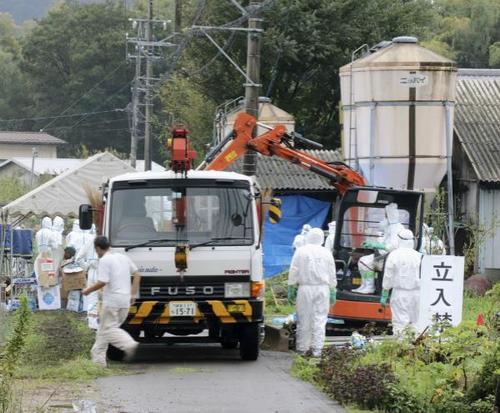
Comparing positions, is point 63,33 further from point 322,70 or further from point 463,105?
point 463,105

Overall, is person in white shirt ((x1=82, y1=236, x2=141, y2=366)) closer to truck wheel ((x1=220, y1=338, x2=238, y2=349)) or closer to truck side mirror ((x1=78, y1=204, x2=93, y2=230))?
truck side mirror ((x1=78, y1=204, x2=93, y2=230))

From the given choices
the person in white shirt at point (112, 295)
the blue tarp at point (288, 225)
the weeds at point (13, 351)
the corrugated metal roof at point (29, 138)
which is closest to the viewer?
the weeds at point (13, 351)

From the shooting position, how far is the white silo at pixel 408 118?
27984mm

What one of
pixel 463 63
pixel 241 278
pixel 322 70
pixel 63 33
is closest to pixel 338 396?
pixel 241 278

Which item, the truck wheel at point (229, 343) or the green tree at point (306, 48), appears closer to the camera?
the truck wheel at point (229, 343)

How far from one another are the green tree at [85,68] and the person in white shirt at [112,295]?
6943cm

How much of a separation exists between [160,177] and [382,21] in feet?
95.9

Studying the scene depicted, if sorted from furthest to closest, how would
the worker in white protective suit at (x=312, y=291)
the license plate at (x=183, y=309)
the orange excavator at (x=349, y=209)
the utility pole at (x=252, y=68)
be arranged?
the utility pole at (x=252, y=68)
the orange excavator at (x=349, y=209)
the worker in white protective suit at (x=312, y=291)
the license plate at (x=183, y=309)

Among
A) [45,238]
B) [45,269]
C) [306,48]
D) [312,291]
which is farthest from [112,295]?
[306,48]

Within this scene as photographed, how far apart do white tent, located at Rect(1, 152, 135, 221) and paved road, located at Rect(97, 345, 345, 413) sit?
9.18 meters

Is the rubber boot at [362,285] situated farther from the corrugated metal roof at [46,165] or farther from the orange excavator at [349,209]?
the corrugated metal roof at [46,165]

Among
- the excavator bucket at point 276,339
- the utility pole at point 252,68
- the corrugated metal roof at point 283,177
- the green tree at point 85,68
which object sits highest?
the green tree at point 85,68

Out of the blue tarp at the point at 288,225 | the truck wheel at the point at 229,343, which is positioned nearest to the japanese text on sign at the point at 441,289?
the truck wheel at the point at 229,343

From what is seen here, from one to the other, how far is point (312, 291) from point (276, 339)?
4.79 feet
